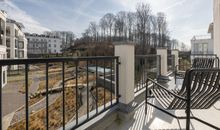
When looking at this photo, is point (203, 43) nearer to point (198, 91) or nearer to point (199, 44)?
point (199, 44)

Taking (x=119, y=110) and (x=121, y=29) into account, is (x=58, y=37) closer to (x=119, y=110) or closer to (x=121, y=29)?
(x=121, y=29)

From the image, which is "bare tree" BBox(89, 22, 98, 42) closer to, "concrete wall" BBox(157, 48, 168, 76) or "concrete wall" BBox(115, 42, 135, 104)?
"concrete wall" BBox(157, 48, 168, 76)

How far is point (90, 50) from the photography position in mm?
31438

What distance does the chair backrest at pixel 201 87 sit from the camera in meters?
1.87

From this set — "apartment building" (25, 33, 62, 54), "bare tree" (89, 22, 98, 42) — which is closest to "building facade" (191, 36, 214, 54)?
"bare tree" (89, 22, 98, 42)

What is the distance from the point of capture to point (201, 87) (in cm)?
198

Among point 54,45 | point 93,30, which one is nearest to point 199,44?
point 93,30

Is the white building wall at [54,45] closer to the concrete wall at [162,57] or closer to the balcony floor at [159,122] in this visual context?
the concrete wall at [162,57]

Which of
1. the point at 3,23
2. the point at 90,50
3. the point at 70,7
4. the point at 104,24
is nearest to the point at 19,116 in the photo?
the point at 3,23

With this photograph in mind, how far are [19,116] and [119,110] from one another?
29.3 ft

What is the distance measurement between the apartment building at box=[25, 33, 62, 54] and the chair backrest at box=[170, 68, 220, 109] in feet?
191

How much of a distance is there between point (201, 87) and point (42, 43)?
60417 millimetres

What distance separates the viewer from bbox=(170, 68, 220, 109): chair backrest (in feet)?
6.14

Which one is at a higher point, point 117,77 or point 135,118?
point 117,77
